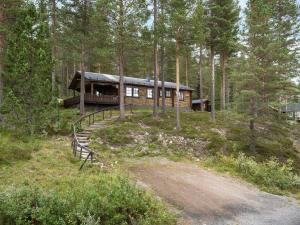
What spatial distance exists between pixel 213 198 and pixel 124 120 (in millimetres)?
14150

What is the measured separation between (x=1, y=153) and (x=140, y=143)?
29.8 ft

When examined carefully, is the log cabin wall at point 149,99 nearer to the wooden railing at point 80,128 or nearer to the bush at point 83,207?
the wooden railing at point 80,128

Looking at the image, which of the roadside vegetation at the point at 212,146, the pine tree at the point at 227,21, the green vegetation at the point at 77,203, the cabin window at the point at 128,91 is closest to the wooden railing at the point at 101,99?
the cabin window at the point at 128,91

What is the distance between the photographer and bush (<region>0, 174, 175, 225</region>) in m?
7.45

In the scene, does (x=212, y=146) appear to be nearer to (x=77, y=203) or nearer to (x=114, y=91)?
(x=77, y=203)

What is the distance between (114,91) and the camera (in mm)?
34938

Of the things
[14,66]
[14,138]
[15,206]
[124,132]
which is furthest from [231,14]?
[15,206]

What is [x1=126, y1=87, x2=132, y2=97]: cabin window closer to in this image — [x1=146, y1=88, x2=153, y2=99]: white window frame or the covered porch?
the covered porch

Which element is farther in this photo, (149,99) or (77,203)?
(149,99)

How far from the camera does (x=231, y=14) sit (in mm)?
28516

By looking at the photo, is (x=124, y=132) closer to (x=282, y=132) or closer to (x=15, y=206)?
(x=15, y=206)

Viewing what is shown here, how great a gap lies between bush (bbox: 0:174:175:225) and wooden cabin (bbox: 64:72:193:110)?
22388 millimetres

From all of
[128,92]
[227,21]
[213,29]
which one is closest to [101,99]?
[128,92]

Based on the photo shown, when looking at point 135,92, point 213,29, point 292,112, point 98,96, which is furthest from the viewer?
point 292,112
